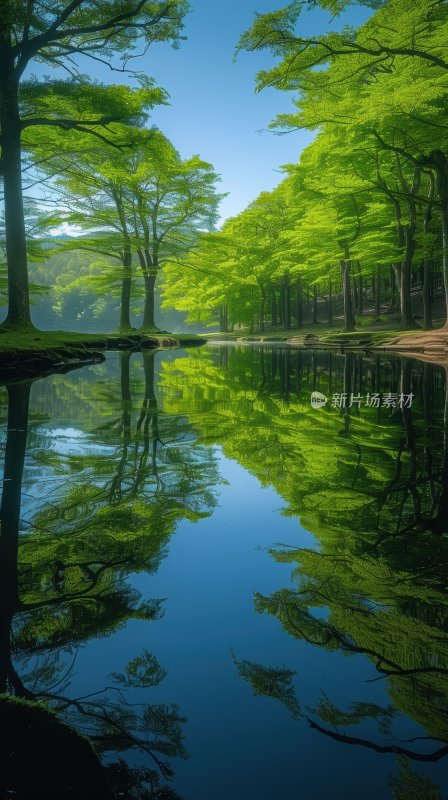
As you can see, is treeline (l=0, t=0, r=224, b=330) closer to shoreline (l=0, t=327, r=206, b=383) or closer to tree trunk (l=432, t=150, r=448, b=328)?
shoreline (l=0, t=327, r=206, b=383)

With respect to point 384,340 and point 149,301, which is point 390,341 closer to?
point 384,340

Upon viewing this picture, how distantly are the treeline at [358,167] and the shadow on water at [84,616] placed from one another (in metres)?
12.5

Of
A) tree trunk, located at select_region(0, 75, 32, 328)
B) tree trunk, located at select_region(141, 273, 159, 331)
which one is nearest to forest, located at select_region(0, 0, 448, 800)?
tree trunk, located at select_region(0, 75, 32, 328)

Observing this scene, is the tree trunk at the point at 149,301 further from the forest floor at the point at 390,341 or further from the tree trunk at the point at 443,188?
the tree trunk at the point at 443,188

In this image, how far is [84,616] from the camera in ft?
5.51

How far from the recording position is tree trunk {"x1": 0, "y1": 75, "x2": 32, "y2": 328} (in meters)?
12.7

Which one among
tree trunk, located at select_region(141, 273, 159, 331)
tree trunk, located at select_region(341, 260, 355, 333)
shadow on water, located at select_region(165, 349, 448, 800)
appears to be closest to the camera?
shadow on water, located at select_region(165, 349, 448, 800)

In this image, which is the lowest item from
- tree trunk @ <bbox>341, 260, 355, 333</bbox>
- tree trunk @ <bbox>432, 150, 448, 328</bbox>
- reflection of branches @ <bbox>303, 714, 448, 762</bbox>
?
reflection of branches @ <bbox>303, 714, 448, 762</bbox>

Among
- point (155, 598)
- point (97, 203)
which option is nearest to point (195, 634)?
point (155, 598)

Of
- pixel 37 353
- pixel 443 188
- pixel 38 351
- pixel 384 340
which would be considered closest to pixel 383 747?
pixel 38 351

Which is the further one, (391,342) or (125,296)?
(125,296)

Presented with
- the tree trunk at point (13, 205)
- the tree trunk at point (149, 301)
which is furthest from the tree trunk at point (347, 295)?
the tree trunk at point (13, 205)

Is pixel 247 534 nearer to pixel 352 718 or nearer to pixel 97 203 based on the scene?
pixel 352 718

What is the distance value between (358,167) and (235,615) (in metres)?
22.9
